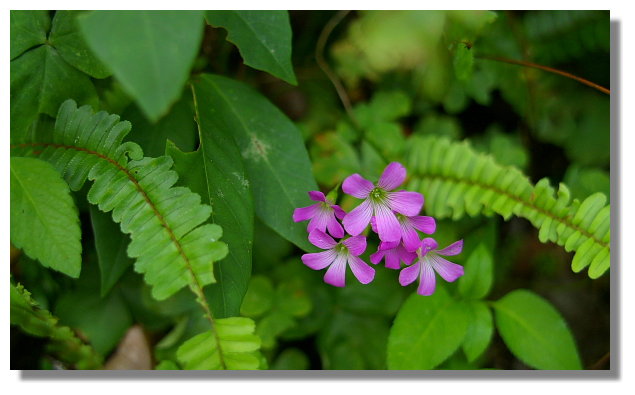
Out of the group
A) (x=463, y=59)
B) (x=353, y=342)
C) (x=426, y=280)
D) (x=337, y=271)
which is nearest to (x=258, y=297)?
(x=353, y=342)

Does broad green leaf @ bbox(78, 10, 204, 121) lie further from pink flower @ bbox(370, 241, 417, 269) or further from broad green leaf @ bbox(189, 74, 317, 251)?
pink flower @ bbox(370, 241, 417, 269)

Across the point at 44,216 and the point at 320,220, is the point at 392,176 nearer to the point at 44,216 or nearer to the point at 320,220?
the point at 320,220

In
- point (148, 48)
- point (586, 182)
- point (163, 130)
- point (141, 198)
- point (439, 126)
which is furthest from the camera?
point (439, 126)

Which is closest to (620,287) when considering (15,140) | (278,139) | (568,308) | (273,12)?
(568,308)

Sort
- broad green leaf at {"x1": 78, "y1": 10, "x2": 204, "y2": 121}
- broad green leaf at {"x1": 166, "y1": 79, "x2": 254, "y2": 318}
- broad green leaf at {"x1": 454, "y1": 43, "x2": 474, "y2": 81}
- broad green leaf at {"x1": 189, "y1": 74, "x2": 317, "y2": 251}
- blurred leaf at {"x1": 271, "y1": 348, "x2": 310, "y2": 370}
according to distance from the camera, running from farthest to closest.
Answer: blurred leaf at {"x1": 271, "y1": 348, "x2": 310, "y2": 370}, broad green leaf at {"x1": 454, "y1": 43, "x2": 474, "y2": 81}, broad green leaf at {"x1": 189, "y1": 74, "x2": 317, "y2": 251}, broad green leaf at {"x1": 166, "y1": 79, "x2": 254, "y2": 318}, broad green leaf at {"x1": 78, "y1": 10, "x2": 204, "y2": 121}

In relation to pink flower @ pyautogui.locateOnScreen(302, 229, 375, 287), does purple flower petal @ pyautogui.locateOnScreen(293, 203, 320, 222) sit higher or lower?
higher

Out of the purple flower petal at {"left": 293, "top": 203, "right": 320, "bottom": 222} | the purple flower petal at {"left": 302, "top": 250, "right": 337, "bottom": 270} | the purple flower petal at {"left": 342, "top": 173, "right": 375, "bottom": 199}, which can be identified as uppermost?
the purple flower petal at {"left": 342, "top": 173, "right": 375, "bottom": 199}

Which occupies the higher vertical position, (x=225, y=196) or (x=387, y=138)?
(x=387, y=138)

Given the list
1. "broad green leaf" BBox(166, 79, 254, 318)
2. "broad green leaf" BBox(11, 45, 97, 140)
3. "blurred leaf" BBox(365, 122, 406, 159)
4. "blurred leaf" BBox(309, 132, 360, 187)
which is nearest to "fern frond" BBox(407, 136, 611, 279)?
"blurred leaf" BBox(365, 122, 406, 159)
